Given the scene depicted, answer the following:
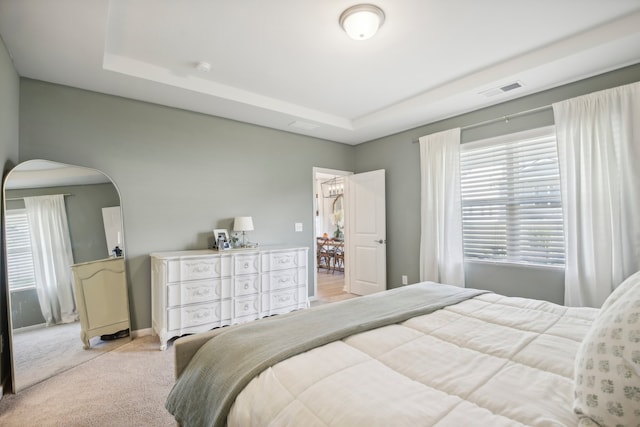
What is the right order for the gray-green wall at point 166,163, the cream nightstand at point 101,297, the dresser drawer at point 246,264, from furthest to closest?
the dresser drawer at point 246,264
the gray-green wall at point 166,163
the cream nightstand at point 101,297

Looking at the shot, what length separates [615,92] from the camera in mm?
2641

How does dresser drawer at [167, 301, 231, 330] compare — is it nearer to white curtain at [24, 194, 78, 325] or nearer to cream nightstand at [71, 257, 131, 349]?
cream nightstand at [71, 257, 131, 349]

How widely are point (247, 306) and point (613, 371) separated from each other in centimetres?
312

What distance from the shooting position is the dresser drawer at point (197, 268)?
9.71ft

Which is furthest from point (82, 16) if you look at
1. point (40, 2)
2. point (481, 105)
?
point (481, 105)

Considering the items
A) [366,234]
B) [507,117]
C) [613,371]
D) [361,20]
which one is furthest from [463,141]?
[613,371]

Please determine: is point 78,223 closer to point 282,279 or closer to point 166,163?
point 166,163

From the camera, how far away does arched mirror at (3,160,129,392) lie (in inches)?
89.1

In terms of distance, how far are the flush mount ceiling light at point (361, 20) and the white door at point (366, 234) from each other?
2577 mm

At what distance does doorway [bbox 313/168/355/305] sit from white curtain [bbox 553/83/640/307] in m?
2.93

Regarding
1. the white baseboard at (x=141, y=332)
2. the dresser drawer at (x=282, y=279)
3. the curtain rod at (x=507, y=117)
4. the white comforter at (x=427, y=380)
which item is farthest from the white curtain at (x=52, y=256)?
the curtain rod at (x=507, y=117)

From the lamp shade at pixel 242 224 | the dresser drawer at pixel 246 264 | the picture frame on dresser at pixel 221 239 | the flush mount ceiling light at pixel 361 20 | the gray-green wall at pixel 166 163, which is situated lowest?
the dresser drawer at pixel 246 264

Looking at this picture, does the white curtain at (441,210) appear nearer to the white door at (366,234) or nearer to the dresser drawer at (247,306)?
the white door at (366,234)

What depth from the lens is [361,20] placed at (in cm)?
212
